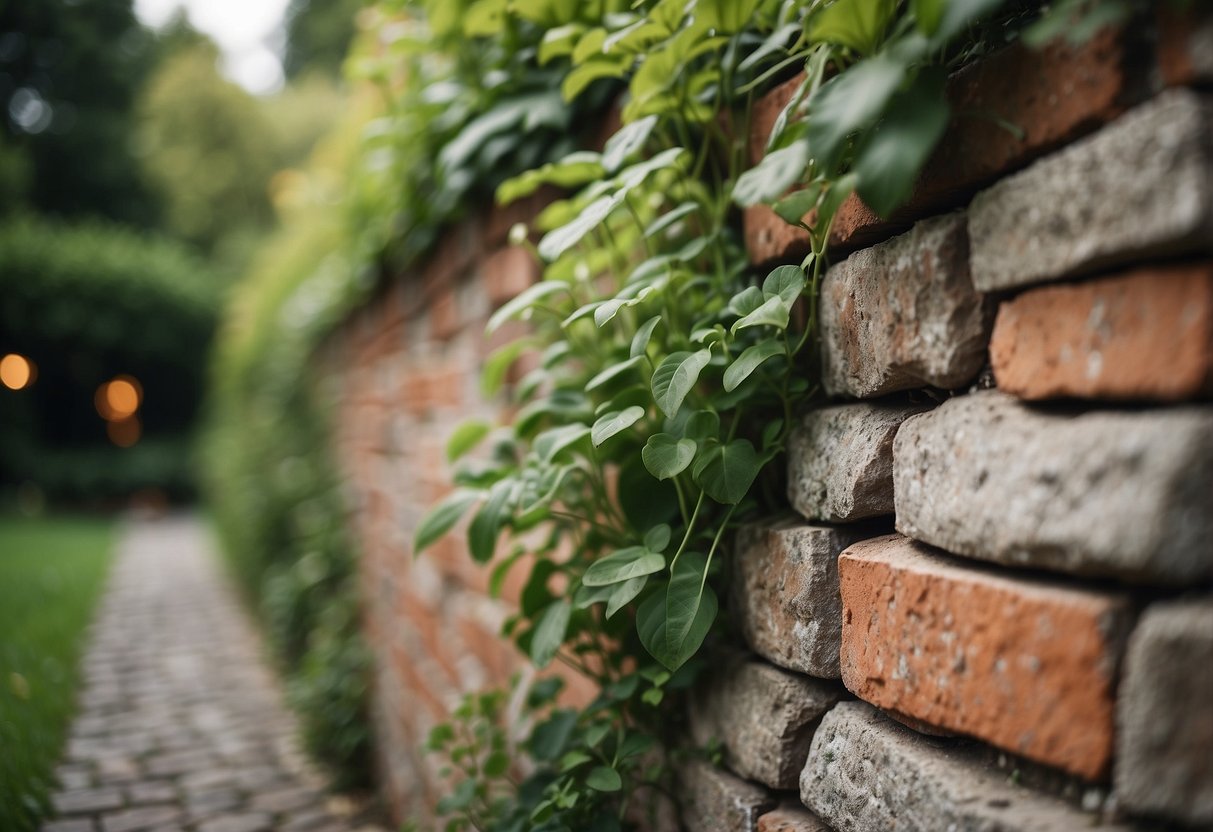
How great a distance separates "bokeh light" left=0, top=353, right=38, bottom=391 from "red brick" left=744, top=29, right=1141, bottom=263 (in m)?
17.8

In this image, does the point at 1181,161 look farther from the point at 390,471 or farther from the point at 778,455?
the point at 390,471

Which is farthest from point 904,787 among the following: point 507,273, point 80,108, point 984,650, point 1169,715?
point 80,108

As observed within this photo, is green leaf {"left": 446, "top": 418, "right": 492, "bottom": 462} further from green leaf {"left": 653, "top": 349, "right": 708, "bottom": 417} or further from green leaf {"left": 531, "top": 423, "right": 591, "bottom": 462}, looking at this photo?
green leaf {"left": 653, "top": 349, "right": 708, "bottom": 417}

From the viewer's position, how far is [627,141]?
1.06 meters

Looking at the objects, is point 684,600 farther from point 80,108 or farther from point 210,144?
point 80,108

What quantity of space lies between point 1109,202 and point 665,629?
25.4 inches

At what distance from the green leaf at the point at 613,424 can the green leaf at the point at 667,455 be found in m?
0.04

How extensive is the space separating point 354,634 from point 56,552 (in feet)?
21.7

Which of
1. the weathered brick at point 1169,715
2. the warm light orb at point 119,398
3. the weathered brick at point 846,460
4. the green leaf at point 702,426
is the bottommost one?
the weathered brick at point 1169,715

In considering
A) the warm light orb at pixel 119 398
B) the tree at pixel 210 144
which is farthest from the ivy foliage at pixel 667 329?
the tree at pixel 210 144

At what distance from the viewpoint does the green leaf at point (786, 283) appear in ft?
2.98

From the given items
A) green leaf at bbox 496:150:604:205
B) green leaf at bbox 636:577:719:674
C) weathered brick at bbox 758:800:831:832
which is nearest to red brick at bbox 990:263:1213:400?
green leaf at bbox 636:577:719:674

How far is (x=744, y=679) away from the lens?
1.08 m

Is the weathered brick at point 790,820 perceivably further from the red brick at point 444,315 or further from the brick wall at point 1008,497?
the red brick at point 444,315
